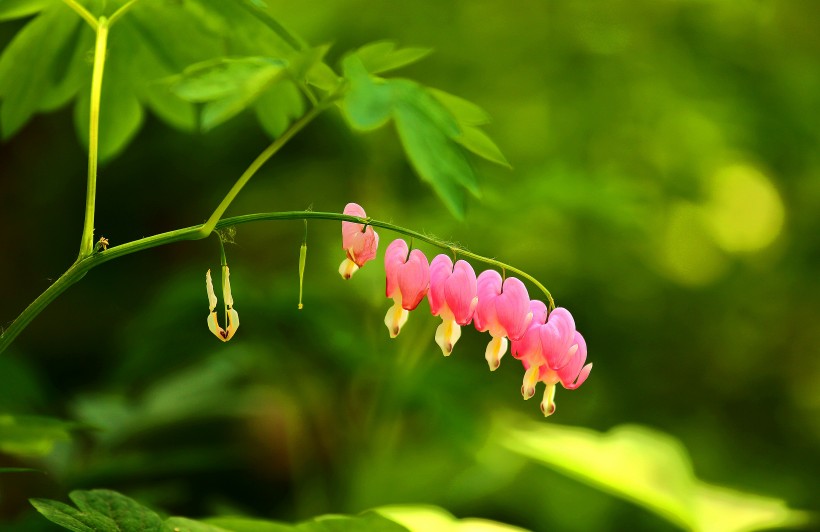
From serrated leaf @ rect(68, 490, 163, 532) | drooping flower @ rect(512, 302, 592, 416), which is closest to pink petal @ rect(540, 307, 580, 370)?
drooping flower @ rect(512, 302, 592, 416)

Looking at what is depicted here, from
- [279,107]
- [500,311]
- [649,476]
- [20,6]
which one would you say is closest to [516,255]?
[649,476]

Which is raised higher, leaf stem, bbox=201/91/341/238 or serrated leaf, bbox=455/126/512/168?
serrated leaf, bbox=455/126/512/168

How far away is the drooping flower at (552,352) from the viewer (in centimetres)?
96

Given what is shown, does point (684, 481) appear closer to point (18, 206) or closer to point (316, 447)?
point (316, 447)

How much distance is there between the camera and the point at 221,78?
778mm

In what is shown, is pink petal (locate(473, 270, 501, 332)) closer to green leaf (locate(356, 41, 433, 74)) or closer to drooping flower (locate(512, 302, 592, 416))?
drooping flower (locate(512, 302, 592, 416))

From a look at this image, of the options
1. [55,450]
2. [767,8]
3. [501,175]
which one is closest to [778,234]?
[767,8]

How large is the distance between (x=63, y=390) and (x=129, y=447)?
1.20 ft

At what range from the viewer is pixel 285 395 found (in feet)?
7.79

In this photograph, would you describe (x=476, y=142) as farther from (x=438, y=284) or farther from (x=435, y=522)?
(x=435, y=522)

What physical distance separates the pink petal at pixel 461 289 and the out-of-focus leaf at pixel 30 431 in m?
0.48

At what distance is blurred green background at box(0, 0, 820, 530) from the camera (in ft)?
7.36

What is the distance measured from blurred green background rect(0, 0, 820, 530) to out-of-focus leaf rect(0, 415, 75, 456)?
0.86m

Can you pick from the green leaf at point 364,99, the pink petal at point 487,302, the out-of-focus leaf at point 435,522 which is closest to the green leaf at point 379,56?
the green leaf at point 364,99
